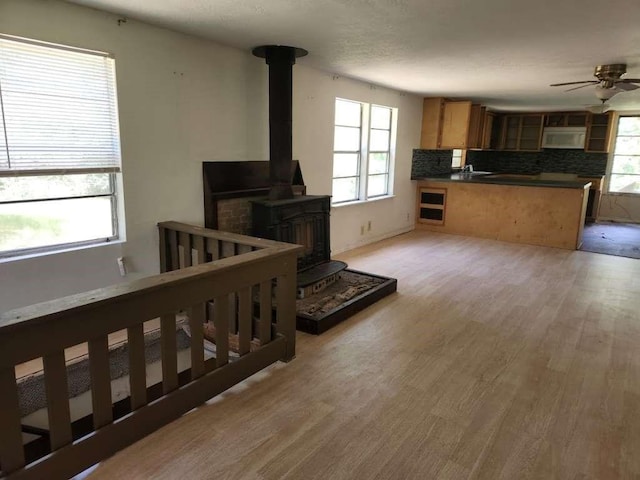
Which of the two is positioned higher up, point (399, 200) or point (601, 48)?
point (601, 48)

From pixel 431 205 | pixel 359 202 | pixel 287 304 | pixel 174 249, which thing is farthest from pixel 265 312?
pixel 431 205

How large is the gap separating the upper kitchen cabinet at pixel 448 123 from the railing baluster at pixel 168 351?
599cm

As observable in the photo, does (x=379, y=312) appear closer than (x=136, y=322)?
No

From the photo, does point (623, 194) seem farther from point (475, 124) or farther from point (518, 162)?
point (475, 124)

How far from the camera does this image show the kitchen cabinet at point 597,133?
836 centimetres

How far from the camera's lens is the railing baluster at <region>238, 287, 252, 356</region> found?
2.47m

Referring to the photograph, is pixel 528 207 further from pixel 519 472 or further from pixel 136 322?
pixel 136 322

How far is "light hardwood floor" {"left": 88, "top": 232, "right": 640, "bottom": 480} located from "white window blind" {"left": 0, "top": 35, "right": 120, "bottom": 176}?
178cm

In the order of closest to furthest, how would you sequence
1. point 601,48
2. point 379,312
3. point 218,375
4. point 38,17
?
point 218,375
point 38,17
point 601,48
point 379,312

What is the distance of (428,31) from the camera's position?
10.0ft

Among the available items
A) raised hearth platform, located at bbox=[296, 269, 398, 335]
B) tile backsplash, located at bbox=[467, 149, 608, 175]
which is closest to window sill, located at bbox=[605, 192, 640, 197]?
tile backsplash, located at bbox=[467, 149, 608, 175]

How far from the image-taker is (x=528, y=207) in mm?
6434

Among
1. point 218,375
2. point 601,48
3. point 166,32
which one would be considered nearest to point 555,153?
point 601,48

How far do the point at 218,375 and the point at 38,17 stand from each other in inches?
91.5
